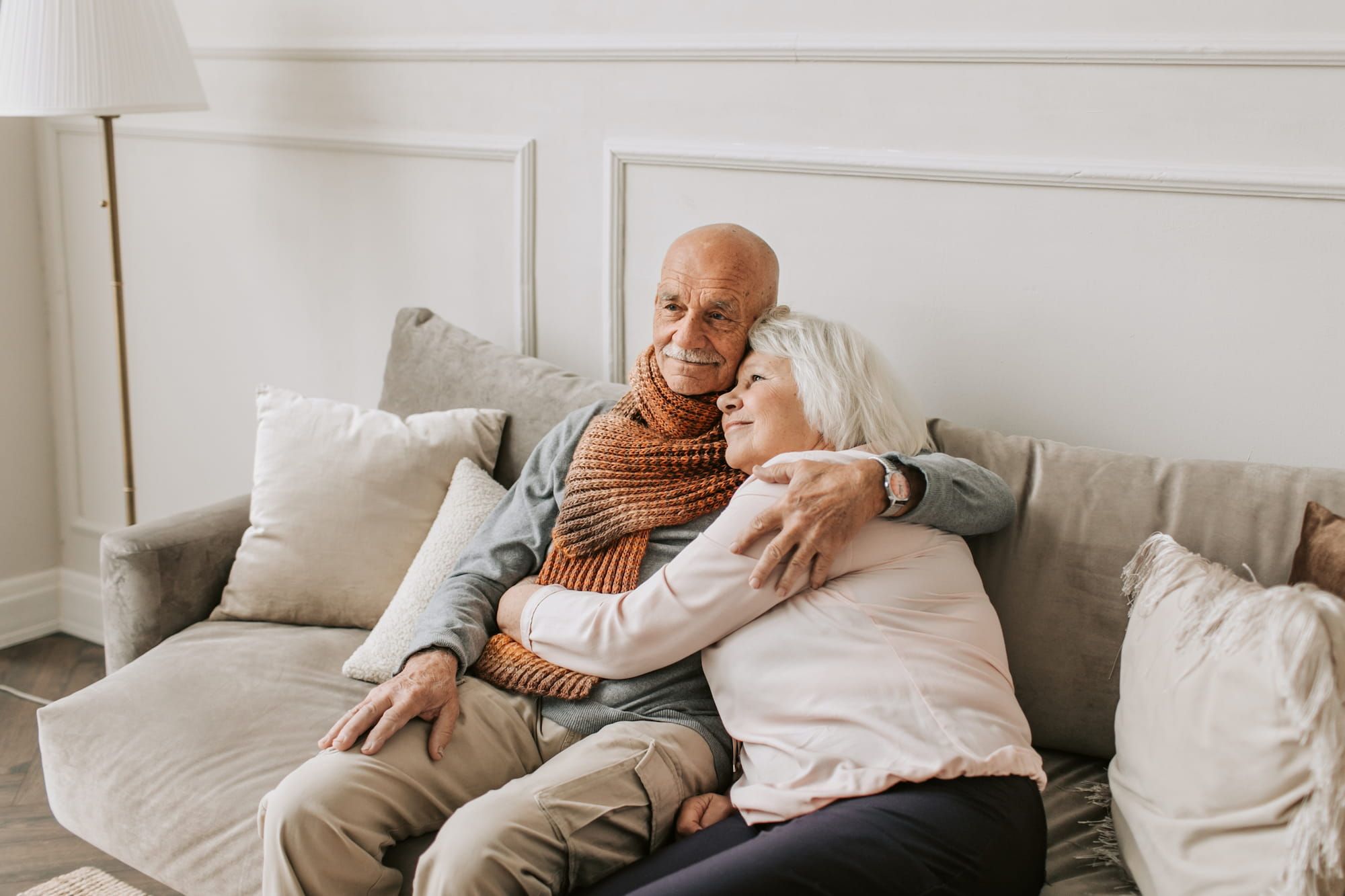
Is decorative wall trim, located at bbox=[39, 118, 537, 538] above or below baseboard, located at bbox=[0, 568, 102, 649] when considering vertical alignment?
above

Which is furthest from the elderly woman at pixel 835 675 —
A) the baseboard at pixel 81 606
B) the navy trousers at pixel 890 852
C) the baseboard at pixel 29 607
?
the baseboard at pixel 29 607

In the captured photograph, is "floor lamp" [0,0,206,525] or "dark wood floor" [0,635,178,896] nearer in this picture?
"dark wood floor" [0,635,178,896]

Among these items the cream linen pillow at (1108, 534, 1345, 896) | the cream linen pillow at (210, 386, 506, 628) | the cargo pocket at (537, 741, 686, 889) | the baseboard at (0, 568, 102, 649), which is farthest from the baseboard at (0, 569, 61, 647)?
the cream linen pillow at (1108, 534, 1345, 896)

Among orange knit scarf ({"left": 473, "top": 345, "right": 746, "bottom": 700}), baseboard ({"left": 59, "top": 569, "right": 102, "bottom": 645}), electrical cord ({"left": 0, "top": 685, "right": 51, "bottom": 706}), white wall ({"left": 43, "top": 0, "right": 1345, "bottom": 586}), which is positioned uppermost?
white wall ({"left": 43, "top": 0, "right": 1345, "bottom": 586})

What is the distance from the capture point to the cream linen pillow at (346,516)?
206 cm

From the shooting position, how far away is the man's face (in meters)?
1.75

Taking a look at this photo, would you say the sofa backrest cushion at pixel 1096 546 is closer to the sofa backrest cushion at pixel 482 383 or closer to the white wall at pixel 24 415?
the sofa backrest cushion at pixel 482 383

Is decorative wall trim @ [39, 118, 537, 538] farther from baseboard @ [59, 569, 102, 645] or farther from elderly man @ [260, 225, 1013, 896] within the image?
elderly man @ [260, 225, 1013, 896]

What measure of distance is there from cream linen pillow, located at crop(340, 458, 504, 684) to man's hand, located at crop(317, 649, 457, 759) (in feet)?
0.71

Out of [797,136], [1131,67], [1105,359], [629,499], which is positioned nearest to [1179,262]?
[1105,359]

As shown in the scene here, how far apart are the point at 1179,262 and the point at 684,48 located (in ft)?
3.14

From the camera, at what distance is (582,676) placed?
65.0 inches

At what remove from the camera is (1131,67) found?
1.78 metres

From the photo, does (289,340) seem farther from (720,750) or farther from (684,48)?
(720,750)
